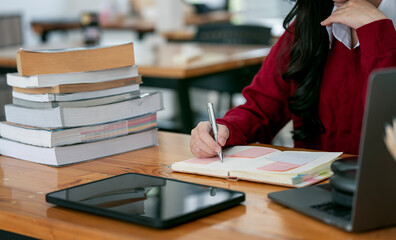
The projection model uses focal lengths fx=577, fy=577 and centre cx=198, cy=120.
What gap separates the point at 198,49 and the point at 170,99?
2179 mm

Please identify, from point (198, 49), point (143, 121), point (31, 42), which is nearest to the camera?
point (143, 121)

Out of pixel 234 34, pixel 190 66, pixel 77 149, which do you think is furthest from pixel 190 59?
pixel 77 149

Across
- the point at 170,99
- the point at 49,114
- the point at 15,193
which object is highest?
the point at 49,114

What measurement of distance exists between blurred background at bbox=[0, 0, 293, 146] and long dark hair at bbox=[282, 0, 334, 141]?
0.10 m

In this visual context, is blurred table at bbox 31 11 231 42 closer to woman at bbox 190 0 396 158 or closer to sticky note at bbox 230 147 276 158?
woman at bbox 190 0 396 158

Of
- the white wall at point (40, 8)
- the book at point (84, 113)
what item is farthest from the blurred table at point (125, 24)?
the book at point (84, 113)

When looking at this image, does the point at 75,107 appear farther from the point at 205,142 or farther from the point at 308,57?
the point at 308,57

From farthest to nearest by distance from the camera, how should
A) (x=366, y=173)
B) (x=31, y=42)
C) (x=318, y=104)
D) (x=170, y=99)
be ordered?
(x=31, y=42) → (x=170, y=99) → (x=318, y=104) → (x=366, y=173)

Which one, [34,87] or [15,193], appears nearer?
[15,193]

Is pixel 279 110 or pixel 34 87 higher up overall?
pixel 34 87

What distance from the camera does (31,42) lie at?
7.80m

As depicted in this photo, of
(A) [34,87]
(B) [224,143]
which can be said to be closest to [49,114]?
(A) [34,87]

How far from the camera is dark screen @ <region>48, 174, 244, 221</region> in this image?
818mm

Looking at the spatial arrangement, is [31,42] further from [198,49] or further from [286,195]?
[286,195]
